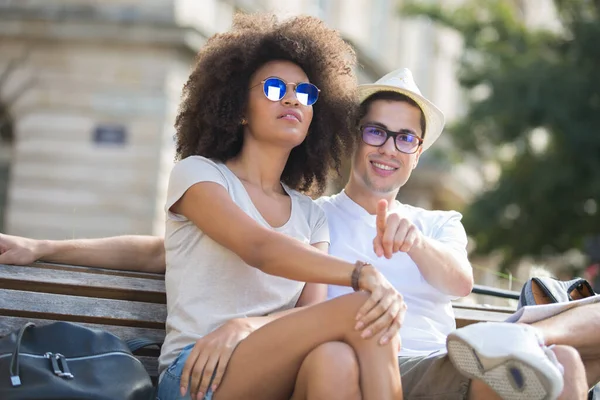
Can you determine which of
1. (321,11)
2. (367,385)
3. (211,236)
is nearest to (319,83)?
(211,236)

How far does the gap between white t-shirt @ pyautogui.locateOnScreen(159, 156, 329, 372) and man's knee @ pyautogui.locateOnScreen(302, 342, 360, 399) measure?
459 millimetres

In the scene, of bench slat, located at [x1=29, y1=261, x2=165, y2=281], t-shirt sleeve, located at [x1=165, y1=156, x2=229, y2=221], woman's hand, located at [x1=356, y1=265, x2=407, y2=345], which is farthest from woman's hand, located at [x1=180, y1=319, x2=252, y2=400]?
bench slat, located at [x1=29, y1=261, x2=165, y2=281]

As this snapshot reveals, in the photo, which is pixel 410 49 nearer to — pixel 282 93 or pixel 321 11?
pixel 321 11

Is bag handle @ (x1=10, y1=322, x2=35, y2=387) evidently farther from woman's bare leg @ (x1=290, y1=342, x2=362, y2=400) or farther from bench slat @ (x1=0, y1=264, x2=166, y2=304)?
woman's bare leg @ (x1=290, y1=342, x2=362, y2=400)

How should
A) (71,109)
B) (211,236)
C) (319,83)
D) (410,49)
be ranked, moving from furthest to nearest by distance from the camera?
(410,49) → (71,109) → (319,83) → (211,236)

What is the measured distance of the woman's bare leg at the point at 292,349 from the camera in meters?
3.81

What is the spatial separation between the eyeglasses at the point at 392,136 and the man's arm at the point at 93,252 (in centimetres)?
92

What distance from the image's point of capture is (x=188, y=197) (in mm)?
4195

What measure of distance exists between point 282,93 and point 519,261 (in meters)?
14.1

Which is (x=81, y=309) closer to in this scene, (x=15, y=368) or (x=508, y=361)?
(x=15, y=368)

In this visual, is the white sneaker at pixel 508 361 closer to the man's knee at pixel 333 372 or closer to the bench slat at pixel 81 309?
the man's knee at pixel 333 372

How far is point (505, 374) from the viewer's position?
3686mm

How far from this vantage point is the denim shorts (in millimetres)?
3939

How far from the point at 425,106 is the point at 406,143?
0.19m
